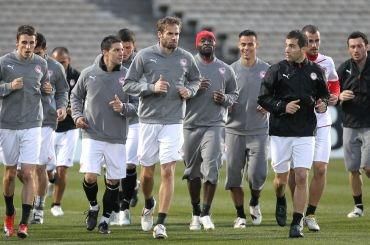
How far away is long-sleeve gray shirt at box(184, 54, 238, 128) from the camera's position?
17.2 metres

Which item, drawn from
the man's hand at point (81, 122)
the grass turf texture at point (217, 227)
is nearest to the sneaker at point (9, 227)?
the grass turf texture at point (217, 227)

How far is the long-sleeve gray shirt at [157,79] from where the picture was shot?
15.9 meters

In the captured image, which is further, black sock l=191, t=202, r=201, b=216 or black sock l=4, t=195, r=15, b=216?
black sock l=191, t=202, r=201, b=216

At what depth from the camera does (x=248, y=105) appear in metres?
17.8

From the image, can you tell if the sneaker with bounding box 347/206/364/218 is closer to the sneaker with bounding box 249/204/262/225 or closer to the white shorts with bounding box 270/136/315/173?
the sneaker with bounding box 249/204/262/225

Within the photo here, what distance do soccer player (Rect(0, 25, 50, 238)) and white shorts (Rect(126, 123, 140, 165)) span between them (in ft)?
8.34

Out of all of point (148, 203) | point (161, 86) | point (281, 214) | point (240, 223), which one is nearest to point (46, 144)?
point (148, 203)

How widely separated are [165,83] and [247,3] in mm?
23448

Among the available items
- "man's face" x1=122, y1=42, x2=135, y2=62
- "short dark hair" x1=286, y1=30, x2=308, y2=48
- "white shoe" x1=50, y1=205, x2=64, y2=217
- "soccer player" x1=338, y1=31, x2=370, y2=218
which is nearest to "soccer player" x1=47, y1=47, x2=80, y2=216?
"white shoe" x1=50, y1=205, x2=64, y2=217

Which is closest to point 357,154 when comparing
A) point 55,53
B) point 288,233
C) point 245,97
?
point 245,97

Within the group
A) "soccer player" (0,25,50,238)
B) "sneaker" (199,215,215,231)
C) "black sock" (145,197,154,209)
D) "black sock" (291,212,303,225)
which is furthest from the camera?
"sneaker" (199,215,215,231)

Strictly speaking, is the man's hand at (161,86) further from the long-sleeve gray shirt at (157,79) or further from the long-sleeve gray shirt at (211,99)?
the long-sleeve gray shirt at (211,99)

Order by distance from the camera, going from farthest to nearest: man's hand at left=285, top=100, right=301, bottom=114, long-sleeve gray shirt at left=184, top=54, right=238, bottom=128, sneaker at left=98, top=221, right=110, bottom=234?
1. long-sleeve gray shirt at left=184, top=54, right=238, bottom=128
2. sneaker at left=98, top=221, right=110, bottom=234
3. man's hand at left=285, top=100, right=301, bottom=114

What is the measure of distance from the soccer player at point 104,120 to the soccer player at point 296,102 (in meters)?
1.87
